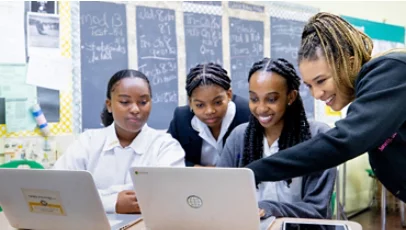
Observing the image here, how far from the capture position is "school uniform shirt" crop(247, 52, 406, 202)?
97cm

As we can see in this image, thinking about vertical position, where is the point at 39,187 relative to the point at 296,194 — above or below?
above

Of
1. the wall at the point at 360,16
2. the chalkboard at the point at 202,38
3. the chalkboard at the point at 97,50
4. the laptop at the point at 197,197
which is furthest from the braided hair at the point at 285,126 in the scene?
the wall at the point at 360,16

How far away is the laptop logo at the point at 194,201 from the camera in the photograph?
105cm

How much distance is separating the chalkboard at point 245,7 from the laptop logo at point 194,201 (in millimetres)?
2283

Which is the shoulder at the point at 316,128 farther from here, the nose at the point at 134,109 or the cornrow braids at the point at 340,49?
Result: the nose at the point at 134,109

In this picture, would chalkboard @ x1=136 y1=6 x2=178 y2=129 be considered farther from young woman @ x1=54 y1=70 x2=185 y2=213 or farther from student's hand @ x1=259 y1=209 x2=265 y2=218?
student's hand @ x1=259 y1=209 x2=265 y2=218

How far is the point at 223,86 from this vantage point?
1949 millimetres

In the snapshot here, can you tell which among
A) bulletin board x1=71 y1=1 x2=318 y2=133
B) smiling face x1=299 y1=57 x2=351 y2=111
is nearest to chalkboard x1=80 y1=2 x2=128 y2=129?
bulletin board x1=71 y1=1 x2=318 y2=133

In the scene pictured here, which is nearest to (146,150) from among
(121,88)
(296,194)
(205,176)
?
(121,88)

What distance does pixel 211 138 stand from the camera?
2053 millimetres

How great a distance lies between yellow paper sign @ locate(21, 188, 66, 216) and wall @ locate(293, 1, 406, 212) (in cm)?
300

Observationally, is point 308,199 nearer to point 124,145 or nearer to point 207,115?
point 207,115

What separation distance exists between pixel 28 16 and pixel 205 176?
5.68ft

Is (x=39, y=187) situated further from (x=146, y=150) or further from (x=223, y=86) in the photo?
(x=223, y=86)
